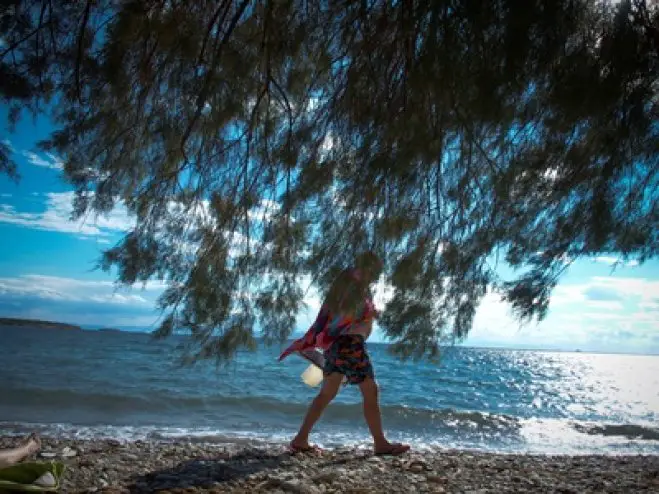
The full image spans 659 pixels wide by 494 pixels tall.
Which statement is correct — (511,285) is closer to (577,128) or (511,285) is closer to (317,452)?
(577,128)

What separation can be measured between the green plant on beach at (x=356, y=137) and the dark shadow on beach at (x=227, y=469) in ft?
2.93

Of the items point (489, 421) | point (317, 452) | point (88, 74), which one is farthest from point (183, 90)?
point (489, 421)

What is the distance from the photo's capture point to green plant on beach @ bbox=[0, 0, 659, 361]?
8.54 ft

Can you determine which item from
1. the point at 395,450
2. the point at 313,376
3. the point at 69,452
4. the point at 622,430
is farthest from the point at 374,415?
the point at 622,430

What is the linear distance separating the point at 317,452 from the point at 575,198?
277cm

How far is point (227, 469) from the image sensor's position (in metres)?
4.06

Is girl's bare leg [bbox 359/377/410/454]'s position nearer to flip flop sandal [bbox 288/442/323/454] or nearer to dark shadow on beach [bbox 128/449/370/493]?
dark shadow on beach [bbox 128/449/370/493]

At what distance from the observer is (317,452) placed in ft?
15.4

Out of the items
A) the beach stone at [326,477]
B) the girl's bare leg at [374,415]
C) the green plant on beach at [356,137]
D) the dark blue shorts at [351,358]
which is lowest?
the beach stone at [326,477]

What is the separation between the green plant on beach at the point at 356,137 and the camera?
260cm

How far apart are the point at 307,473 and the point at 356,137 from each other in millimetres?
2310

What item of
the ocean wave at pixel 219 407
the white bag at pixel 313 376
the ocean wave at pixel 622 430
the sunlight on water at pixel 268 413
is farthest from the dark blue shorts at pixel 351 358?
the ocean wave at pixel 622 430

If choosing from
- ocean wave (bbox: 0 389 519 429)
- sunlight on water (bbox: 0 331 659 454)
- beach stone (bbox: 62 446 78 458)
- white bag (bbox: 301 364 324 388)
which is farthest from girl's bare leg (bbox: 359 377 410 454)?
ocean wave (bbox: 0 389 519 429)

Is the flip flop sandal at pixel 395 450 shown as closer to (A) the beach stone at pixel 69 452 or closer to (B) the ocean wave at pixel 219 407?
(A) the beach stone at pixel 69 452
